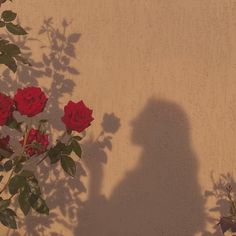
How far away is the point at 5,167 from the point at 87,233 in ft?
3.26

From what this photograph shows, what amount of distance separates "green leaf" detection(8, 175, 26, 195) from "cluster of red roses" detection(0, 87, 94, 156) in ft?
0.36

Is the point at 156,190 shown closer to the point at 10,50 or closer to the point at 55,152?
the point at 55,152

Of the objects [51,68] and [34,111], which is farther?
[51,68]

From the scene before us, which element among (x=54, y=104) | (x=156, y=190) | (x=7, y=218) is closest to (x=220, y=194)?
(x=156, y=190)

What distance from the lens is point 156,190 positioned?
228 cm

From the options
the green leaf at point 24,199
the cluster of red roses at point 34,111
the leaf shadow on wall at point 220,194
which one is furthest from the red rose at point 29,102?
the leaf shadow on wall at point 220,194

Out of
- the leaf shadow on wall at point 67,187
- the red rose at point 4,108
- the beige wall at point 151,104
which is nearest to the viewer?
the red rose at point 4,108

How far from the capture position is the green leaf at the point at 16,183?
1359 millimetres

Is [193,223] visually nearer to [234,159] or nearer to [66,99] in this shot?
[234,159]

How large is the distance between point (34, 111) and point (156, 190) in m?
1.14

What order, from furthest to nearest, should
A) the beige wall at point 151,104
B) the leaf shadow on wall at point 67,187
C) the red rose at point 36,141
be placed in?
1. the leaf shadow on wall at point 67,187
2. the beige wall at point 151,104
3. the red rose at point 36,141

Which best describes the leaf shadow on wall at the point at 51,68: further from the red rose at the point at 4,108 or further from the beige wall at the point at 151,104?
the red rose at the point at 4,108

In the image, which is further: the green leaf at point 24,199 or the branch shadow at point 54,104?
the branch shadow at point 54,104

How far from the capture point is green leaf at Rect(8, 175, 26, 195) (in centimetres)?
136
